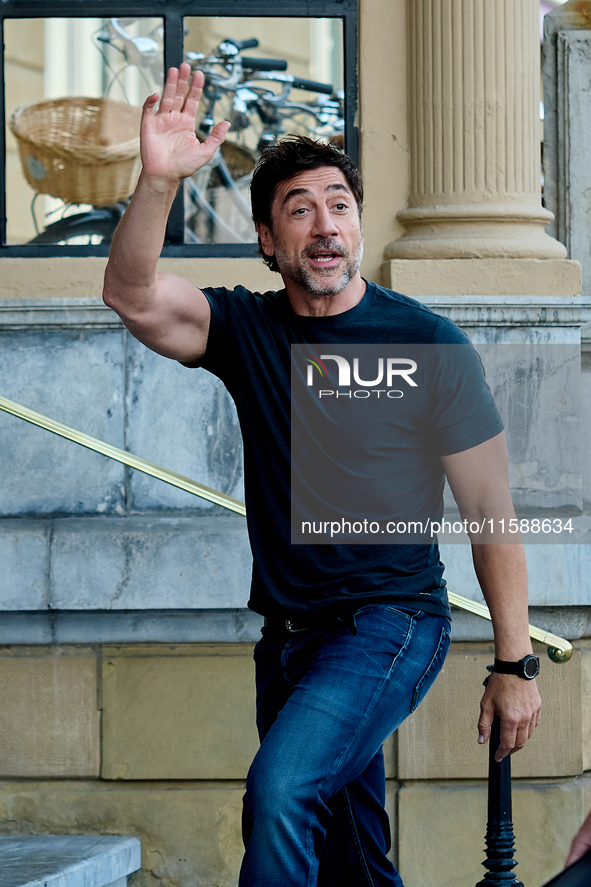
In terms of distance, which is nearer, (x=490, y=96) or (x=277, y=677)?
(x=277, y=677)

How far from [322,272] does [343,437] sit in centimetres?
44

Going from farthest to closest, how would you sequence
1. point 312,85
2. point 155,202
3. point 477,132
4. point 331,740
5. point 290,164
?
point 312,85 → point 477,132 → point 290,164 → point 155,202 → point 331,740

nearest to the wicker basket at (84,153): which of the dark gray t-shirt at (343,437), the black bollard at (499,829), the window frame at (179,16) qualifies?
the window frame at (179,16)

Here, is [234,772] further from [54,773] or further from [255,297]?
[255,297]

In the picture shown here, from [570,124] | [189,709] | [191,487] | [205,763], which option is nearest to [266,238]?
[191,487]

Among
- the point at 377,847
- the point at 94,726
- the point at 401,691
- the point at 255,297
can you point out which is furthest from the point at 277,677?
the point at 94,726

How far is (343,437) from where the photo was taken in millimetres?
2514

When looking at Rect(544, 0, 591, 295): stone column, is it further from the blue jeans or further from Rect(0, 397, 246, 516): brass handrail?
the blue jeans

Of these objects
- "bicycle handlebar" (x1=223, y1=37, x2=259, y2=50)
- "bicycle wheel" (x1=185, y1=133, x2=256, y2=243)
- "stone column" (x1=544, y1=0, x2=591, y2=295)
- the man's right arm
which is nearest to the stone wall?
"stone column" (x1=544, y1=0, x2=591, y2=295)

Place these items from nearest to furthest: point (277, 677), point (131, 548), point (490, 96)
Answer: point (277, 677), point (131, 548), point (490, 96)

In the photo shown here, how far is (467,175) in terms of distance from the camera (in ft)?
13.6

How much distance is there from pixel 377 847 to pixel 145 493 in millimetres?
1838

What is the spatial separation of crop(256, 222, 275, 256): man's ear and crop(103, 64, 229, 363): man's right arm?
0.41 metres

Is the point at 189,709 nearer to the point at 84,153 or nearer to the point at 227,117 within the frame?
the point at 84,153
